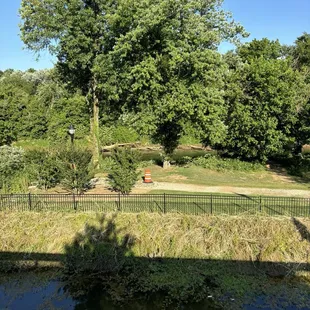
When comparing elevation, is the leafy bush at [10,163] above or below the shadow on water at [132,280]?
above

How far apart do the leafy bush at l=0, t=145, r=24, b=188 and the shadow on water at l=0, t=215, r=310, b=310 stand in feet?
25.8

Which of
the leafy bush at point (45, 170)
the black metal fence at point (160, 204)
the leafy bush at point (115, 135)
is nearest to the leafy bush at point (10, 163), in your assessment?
the leafy bush at point (45, 170)

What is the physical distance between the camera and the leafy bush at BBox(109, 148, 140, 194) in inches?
800

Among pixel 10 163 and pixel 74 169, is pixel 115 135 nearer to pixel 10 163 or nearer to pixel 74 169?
pixel 10 163

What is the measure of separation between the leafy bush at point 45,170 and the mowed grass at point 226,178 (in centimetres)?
690

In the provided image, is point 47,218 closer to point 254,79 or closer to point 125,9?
point 125,9

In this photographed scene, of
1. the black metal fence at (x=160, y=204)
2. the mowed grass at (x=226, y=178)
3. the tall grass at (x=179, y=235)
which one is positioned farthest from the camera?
the mowed grass at (x=226, y=178)

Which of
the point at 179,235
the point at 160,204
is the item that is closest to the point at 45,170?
the point at 160,204

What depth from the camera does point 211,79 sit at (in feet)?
87.1

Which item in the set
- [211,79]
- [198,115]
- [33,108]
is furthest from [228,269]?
[33,108]

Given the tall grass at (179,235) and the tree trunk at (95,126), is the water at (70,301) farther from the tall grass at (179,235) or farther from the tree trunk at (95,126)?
the tree trunk at (95,126)

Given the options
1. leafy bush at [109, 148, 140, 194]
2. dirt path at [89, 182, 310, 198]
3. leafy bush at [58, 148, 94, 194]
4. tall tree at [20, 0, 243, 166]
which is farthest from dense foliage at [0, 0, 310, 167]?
leafy bush at [58, 148, 94, 194]

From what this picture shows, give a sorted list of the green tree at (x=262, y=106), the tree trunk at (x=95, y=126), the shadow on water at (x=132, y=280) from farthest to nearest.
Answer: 1. the tree trunk at (x=95, y=126)
2. the green tree at (x=262, y=106)
3. the shadow on water at (x=132, y=280)

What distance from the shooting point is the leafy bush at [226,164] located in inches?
1178
